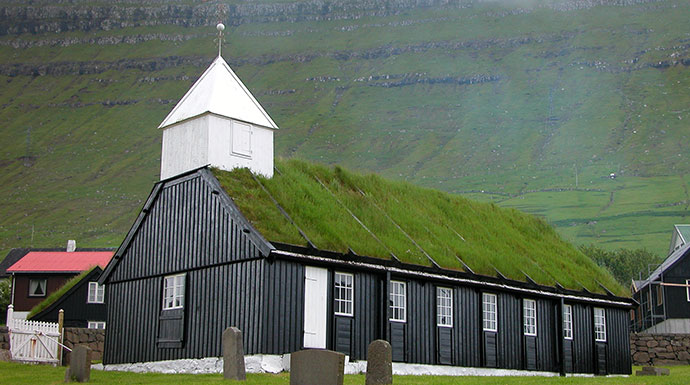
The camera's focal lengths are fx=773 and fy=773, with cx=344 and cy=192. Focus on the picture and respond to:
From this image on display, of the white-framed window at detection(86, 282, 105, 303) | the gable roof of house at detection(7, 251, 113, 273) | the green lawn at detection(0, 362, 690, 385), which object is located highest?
the gable roof of house at detection(7, 251, 113, 273)

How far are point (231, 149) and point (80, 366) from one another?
29.2ft

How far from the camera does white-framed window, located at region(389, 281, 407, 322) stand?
24359 mm

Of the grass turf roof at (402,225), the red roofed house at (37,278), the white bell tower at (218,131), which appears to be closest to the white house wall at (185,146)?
the white bell tower at (218,131)

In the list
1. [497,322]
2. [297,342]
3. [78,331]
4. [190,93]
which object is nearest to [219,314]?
[297,342]

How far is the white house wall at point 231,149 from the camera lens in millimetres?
24750

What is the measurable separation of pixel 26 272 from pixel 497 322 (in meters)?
41.5

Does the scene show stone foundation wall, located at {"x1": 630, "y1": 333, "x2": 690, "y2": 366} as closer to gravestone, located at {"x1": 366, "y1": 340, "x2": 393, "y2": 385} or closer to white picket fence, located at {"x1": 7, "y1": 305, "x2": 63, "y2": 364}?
white picket fence, located at {"x1": 7, "y1": 305, "x2": 63, "y2": 364}

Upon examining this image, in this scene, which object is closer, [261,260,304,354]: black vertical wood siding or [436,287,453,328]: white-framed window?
[261,260,304,354]: black vertical wood siding

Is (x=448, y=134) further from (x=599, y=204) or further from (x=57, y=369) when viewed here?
(x=57, y=369)

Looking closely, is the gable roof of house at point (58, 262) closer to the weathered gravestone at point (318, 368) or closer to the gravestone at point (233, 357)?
the gravestone at point (233, 357)

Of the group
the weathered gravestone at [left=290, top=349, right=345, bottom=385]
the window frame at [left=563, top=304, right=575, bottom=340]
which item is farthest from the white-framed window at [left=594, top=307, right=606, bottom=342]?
the weathered gravestone at [left=290, top=349, right=345, bottom=385]

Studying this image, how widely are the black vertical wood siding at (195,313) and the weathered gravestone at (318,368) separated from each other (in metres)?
7.09

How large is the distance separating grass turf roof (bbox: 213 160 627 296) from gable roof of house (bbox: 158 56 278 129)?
2.03 m

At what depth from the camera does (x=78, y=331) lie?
32.6 meters
